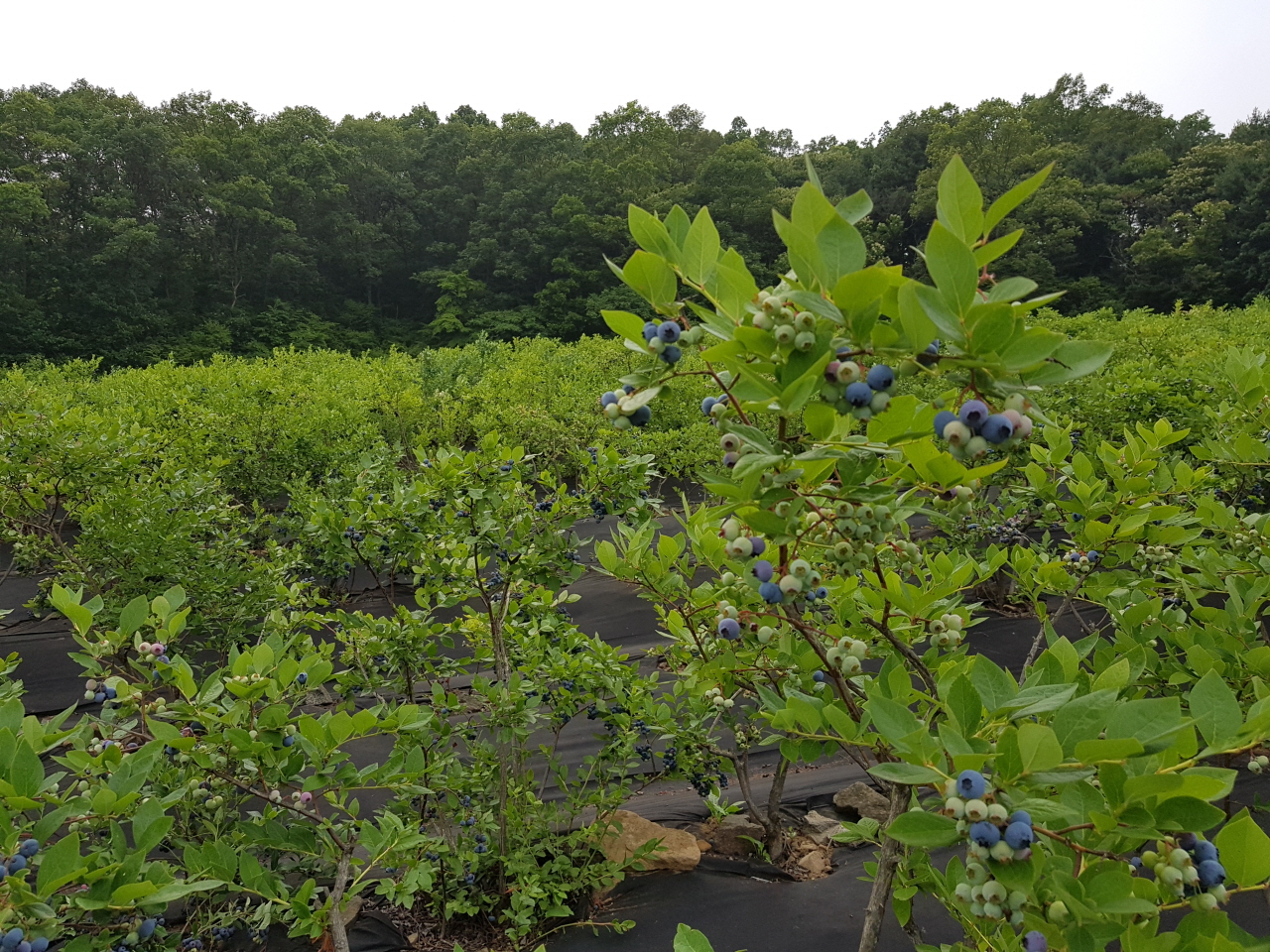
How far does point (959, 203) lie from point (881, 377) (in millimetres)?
191

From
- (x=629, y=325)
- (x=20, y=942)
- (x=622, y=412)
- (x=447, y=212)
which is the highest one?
(x=447, y=212)

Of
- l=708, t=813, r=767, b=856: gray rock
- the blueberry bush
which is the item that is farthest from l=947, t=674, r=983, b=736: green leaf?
l=708, t=813, r=767, b=856: gray rock

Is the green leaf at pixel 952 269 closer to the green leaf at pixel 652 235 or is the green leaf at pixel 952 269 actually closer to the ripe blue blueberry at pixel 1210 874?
the green leaf at pixel 652 235

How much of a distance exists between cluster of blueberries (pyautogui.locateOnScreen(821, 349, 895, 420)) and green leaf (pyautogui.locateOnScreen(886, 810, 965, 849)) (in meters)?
0.42

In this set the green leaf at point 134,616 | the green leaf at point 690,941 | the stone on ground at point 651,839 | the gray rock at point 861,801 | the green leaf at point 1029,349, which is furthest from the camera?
the gray rock at point 861,801

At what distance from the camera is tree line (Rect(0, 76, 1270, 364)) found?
2242 cm

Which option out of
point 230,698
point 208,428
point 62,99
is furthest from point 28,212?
point 230,698

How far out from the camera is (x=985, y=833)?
2.21 feet

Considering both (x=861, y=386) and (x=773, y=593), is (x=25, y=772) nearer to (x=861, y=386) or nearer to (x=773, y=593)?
(x=773, y=593)

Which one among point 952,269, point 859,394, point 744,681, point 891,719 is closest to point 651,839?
point 744,681

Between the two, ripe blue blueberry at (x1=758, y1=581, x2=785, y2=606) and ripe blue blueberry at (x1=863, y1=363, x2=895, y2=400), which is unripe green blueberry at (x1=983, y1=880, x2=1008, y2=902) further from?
ripe blue blueberry at (x1=863, y1=363, x2=895, y2=400)

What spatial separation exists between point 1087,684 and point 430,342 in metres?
26.8

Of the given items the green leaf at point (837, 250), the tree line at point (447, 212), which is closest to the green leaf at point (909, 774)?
the green leaf at point (837, 250)

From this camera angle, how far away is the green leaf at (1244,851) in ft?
2.41
